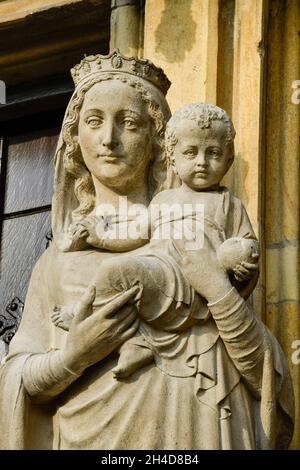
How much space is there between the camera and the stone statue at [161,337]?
5.45 metres

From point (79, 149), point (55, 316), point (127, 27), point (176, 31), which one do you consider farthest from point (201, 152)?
point (127, 27)

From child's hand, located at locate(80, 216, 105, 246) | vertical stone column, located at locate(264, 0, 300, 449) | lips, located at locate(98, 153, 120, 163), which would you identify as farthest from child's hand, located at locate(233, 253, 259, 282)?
vertical stone column, located at locate(264, 0, 300, 449)

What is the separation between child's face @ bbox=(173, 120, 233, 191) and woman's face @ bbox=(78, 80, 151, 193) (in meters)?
0.24

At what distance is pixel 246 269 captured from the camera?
5504 mm

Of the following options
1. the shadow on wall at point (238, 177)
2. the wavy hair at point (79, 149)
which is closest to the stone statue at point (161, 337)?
the wavy hair at point (79, 149)

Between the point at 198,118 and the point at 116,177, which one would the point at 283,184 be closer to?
the point at 116,177

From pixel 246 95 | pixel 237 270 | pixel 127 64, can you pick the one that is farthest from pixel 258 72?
pixel 237 270

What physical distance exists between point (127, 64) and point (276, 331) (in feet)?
3.41

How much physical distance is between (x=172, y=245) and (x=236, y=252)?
211mm

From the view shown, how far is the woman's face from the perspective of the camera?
5.89 m

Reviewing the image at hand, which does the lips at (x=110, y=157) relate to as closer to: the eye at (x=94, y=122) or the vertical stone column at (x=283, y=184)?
the eye at (x=94, y=122)

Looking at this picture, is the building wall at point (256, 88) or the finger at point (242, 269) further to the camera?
the building wall at point (256, 88)

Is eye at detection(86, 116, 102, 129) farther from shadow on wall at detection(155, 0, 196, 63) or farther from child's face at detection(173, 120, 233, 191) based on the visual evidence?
shadow on wall at detection(155, 0, 196, 63)

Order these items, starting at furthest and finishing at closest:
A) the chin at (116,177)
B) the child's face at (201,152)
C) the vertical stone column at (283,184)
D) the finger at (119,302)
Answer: the vertical stone column at (283,184)
the chin at (116,177)
the child's face at (201,152)
the finger at (119,302)
